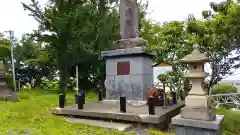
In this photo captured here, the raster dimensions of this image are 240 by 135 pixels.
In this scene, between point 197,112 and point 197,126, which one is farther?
point 197,112

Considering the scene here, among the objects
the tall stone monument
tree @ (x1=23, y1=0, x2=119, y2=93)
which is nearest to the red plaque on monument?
the tall stone monument

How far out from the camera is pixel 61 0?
13.3 metres

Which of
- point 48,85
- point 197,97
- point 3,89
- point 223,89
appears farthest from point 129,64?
point 48,85

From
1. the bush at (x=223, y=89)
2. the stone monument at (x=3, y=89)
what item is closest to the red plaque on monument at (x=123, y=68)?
the stone monument at (x=3, y=89)

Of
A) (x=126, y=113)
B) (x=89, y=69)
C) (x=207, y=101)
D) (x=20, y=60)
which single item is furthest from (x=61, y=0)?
(x=207, y=101)

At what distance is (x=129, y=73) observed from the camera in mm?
7523

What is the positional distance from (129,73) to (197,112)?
Result: 3676mm

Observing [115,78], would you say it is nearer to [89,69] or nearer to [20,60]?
[89,69]

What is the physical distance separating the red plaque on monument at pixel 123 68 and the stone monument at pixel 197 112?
3381 mm

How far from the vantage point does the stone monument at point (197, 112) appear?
3.97 meters

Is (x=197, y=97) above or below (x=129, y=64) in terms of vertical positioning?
below

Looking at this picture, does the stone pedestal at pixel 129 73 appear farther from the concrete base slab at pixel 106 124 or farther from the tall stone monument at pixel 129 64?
→ the concrete base slab at pixel 106 124

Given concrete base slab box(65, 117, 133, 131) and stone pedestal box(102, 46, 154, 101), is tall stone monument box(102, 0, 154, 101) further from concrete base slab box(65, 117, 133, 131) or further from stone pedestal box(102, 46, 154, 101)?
concrete base slab box(65, 117, 133, 131)

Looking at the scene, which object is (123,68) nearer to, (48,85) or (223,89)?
(223,89)
